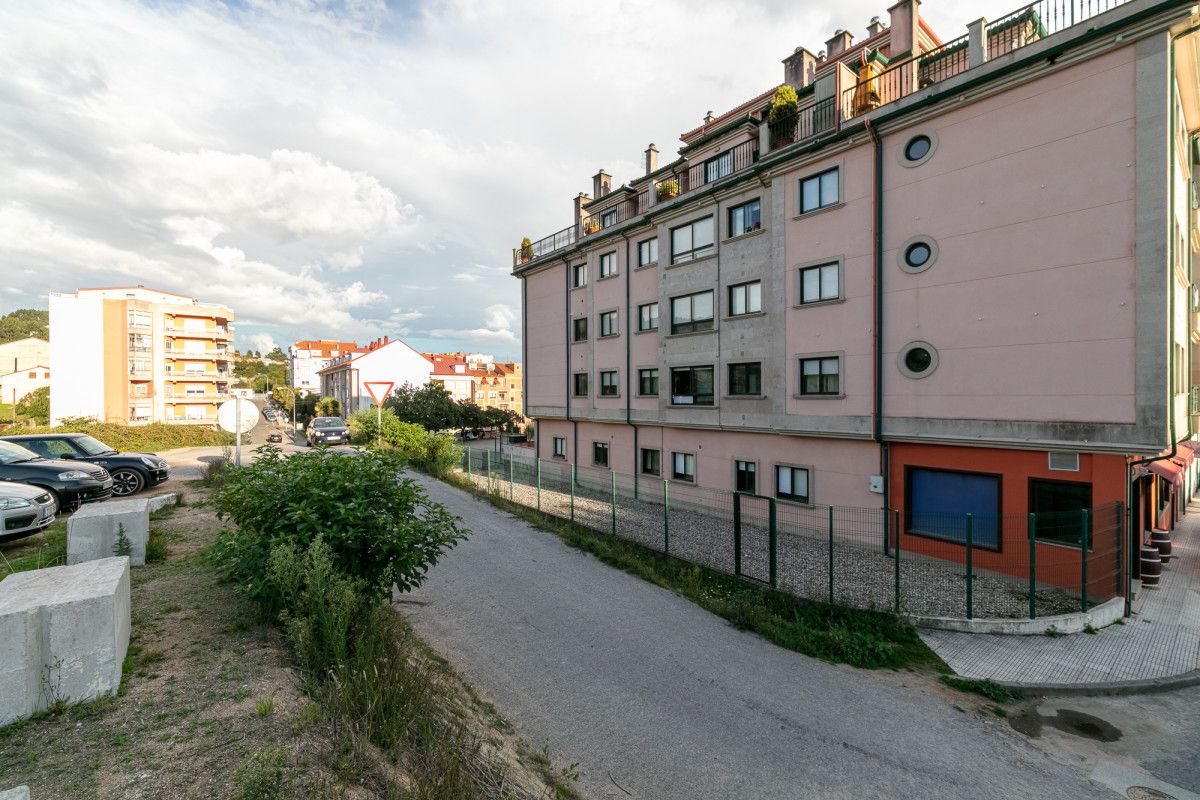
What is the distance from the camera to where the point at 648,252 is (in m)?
19.6

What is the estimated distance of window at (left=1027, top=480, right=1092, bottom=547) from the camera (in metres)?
9.70

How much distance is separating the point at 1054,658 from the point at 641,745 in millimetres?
6433

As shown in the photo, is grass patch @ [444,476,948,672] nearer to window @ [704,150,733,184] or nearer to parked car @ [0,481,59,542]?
parked car @ [0,481,59,542]

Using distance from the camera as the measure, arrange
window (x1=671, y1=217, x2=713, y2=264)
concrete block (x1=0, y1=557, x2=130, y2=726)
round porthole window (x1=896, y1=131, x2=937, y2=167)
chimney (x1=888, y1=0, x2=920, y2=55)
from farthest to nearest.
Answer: window (x1=671, y1=217, x2=713, y2=264) → chimney (x1=888, y1=0, x2=920, y2=55) → round porthole window (x1=896, y1=131, x2=937, y2=167) → concrete block (x1=0, y1=557, x2=130, y2=726)

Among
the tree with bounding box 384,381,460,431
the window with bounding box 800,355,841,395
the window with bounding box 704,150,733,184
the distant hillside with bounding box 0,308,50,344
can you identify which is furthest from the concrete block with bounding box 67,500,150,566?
the distant hillside with bounding box 0,308,50,344

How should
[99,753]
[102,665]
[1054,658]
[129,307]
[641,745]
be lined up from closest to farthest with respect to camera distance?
[99,753], [102,665], [641,745], [1054,658], [129,307]

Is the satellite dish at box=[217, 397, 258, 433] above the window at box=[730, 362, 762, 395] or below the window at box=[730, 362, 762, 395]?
below

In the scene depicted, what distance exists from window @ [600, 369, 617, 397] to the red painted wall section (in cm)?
1075

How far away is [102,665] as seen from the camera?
11.9 ft

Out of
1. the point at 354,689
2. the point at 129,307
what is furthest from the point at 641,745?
the point at 129,307

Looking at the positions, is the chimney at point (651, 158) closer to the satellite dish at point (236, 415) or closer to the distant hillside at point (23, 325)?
the satellite dish at point (236, 415)

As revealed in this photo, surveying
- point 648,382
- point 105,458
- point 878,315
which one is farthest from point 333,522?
point 648,382

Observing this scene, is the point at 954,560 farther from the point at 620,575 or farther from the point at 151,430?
the point at 151,430

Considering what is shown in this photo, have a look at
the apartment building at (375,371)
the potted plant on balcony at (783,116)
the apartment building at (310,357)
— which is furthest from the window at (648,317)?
the apartment building at (310,357)
